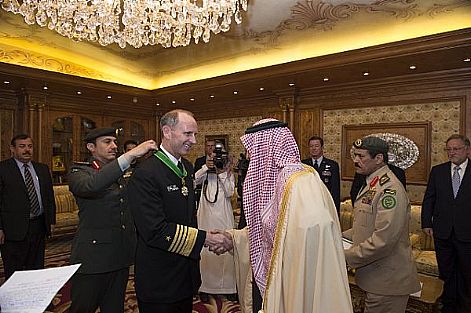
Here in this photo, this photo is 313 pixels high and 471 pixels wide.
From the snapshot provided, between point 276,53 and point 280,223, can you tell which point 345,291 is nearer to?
point 280,223

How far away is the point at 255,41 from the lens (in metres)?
5.39

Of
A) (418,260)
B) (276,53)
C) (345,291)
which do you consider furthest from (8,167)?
(418,260)

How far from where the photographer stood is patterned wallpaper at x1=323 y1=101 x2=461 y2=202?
5.18m

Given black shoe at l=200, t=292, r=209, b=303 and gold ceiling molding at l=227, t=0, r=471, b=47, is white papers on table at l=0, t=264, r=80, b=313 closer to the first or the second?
black shoe at l=200, t=292, r=209, b=303

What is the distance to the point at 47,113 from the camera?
7105mm

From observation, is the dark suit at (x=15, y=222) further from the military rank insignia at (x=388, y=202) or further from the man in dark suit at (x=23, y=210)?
the military rank insignia at (x=388, y=202)

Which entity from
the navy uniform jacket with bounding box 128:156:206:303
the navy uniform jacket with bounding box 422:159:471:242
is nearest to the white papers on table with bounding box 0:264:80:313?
the navy uniform jacket with bounding box 128:156:206:303

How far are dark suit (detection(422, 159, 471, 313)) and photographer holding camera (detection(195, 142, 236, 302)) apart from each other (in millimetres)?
2030

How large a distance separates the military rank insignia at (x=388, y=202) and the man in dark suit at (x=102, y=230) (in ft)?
4.47

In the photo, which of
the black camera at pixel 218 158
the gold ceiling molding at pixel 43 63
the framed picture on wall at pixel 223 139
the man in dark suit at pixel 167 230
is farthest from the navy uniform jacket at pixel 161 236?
the framed picture on wall at pixel 223 139

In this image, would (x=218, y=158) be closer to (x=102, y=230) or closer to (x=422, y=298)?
(x=102, y=230)

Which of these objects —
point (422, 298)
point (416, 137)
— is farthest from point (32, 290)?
point (416, 137)

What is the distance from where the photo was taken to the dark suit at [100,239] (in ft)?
7.38

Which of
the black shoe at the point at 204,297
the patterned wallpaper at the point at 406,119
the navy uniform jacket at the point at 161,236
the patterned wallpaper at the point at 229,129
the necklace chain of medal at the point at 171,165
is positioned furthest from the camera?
the patterned wallpaper at the point at 229,129
